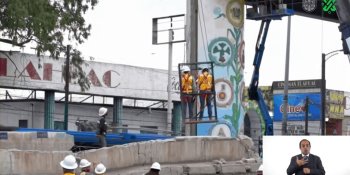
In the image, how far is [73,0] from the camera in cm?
4191

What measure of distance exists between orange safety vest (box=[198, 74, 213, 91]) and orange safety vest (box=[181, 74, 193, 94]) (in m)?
0.31

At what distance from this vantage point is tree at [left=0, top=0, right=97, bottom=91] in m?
37.4

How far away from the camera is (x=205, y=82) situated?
26.7 m

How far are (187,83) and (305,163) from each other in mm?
14161

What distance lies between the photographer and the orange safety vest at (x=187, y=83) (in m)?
26.5

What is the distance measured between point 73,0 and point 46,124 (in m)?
7.61

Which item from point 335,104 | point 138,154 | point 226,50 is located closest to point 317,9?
point 226,50

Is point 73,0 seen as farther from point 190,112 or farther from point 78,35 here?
point 190,112

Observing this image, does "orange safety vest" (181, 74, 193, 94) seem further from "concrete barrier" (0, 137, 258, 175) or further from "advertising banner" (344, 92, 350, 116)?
"advertising banner" (344, 92, 350, 116)

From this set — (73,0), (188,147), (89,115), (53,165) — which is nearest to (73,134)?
(188,147)

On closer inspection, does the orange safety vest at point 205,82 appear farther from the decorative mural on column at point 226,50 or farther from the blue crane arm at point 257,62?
the decorative mural on column at point 226,50

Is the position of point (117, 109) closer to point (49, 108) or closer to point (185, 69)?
point (49, 108)

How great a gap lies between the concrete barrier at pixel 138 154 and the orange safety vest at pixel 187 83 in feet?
7.54

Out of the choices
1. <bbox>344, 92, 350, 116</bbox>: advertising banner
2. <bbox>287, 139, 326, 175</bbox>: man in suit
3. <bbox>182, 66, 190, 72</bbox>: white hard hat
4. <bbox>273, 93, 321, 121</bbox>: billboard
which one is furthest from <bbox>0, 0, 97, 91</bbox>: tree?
<bbox>344, 92, 350, 116</bbox>: advertising banner
